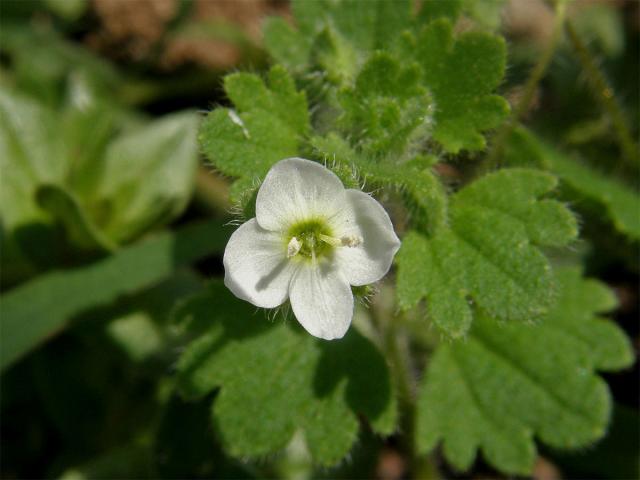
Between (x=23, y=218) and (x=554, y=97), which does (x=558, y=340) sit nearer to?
(x=554, y=97)

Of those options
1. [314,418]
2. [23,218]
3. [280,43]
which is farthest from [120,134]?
[314,418]

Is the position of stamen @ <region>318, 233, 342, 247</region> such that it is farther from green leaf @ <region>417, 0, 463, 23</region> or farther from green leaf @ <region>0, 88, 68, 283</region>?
green leaf @ <region>0, 88, 68, 283</region>

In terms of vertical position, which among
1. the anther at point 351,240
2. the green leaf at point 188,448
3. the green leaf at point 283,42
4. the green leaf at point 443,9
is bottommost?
the green leaf at point 188,448

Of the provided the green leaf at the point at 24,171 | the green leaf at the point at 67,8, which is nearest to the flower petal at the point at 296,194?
the green leaf at the point at 24,171

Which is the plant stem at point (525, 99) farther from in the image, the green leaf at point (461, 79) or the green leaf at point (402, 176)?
the green leaf at point (402, 176)

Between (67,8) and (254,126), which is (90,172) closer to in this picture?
(254,126)

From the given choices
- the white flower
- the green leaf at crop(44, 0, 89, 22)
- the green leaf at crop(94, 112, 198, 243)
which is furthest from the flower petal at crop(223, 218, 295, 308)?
the green leaf at crop(44, 0, 89, 22)

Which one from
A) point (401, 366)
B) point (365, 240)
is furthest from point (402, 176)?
point (401, 366)
